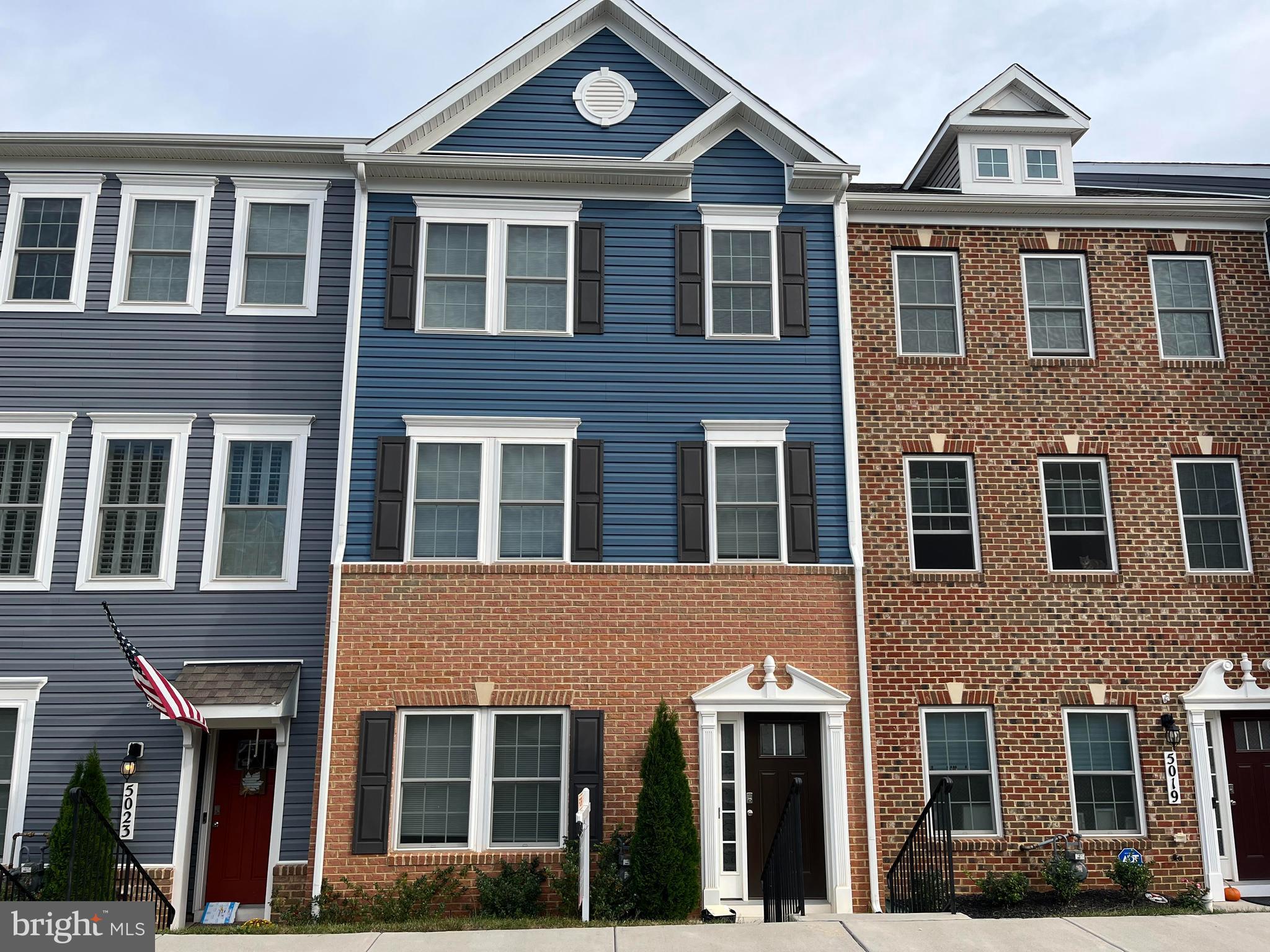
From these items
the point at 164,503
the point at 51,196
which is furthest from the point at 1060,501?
the point at 51,196

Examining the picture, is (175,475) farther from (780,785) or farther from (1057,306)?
(1057,306)

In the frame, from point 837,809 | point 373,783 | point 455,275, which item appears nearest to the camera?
point 373,783

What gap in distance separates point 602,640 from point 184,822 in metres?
5.62

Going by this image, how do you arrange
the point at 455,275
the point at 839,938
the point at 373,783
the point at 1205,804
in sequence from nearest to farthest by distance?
the point at 839,938, the point at 373,783, the point at 1205,804, the point at 455,275

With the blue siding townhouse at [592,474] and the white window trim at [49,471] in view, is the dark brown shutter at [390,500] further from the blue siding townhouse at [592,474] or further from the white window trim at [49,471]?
the white window trim at [49,471]

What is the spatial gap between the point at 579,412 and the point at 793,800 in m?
5.66

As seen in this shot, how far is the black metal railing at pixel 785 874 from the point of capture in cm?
1077

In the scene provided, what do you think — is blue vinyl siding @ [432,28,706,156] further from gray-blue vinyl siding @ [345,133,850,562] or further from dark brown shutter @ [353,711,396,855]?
dark brown shutter @ [353,711,396,855]

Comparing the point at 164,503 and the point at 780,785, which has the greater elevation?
the point at 164,503

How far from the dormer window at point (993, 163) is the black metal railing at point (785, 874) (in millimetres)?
9786

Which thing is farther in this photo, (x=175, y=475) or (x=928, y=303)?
(x=928, y=303)

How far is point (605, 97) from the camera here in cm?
1457

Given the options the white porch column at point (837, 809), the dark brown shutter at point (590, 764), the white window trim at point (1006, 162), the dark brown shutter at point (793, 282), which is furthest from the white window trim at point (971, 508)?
the dark brown shutter at point (590, 764)

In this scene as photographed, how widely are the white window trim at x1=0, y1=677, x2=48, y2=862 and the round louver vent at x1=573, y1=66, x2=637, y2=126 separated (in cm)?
1034
